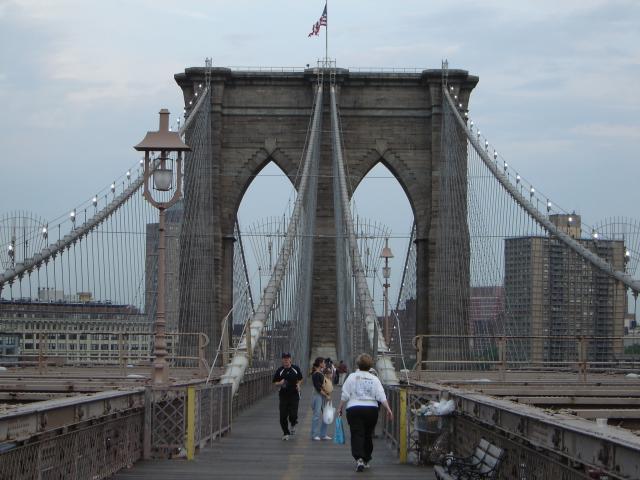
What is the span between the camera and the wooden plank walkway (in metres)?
12.5

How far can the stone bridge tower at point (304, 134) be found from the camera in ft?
159

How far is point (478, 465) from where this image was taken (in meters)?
10.8

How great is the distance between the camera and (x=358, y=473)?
13.0 metres

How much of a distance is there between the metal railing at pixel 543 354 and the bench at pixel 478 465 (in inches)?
456

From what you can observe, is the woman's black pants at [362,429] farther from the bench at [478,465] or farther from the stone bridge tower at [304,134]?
the stone bridge tower at [304,134]

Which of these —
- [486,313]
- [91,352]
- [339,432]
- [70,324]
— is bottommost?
[339,432]

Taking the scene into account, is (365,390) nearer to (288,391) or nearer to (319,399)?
(319,399)

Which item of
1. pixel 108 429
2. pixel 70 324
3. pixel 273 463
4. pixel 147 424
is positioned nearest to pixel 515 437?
pixel 108 429

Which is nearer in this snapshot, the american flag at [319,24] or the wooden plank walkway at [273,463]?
the wooden plank walkway at [273,463]

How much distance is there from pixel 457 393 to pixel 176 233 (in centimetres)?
3459

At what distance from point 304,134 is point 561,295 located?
2006 cm

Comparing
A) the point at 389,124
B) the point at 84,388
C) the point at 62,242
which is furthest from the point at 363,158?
the point at 84,388

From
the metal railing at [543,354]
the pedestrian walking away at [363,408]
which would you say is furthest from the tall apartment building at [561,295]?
the pedestrian walking away at [363,408]

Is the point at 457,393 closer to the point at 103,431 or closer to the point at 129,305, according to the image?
the point at 103,431
